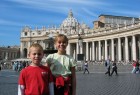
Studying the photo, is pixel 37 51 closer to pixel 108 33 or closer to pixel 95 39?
pixel 108 33

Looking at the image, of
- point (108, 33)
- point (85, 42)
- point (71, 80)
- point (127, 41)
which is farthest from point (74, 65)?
point (85, 42)

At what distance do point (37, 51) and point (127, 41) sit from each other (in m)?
70.0

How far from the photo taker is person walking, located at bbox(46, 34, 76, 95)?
508 cm

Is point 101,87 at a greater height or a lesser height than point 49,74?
lesser

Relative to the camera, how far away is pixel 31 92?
14.8 ft

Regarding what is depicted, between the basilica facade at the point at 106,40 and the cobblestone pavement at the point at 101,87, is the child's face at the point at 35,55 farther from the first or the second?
the basilica facade at the point at 106,40

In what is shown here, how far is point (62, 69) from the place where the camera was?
17.2 feet

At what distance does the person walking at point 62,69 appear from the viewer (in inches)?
200

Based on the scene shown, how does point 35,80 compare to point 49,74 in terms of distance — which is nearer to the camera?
point 35,80

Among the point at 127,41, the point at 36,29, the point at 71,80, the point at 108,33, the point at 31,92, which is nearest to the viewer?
the point at 31,92

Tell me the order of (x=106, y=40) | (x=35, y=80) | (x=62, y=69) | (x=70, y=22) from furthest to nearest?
(x=70, y=22), (x=106, y=40), (x=62, y=69), (x=35, y=80)

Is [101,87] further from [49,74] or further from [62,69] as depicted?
[49,74]

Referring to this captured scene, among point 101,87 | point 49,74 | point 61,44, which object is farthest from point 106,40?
point 49,74

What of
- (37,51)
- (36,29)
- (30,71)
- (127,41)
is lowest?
(30,71)
